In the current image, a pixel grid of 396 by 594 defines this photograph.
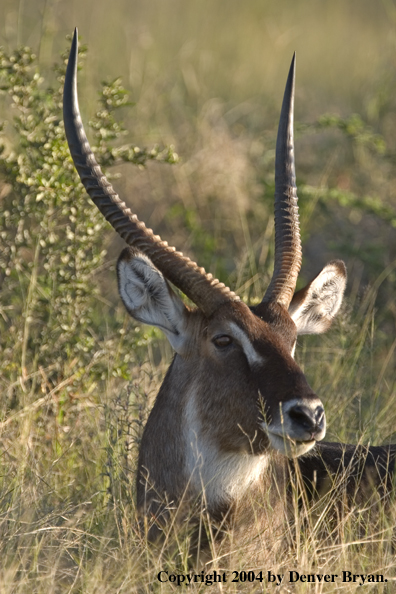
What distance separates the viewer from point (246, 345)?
12.4ft

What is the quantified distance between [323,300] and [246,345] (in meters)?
0.93

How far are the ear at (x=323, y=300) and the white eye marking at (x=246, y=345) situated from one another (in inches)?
25.7

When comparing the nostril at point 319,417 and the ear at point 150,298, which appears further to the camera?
the ear at point 150,298

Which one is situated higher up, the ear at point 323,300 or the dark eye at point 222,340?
the ear at point 323,300

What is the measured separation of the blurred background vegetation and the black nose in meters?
1.20

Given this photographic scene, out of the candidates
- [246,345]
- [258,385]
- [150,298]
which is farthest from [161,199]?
[258,385]

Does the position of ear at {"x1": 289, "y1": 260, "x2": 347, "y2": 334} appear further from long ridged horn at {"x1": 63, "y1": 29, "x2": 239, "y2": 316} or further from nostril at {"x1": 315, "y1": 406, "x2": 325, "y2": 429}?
nostril at {"x1": 315, "y1": 406, "x2": 325, "y2": 429}

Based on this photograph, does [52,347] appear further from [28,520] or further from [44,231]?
[28,520]

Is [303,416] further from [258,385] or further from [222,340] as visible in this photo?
[222,340]

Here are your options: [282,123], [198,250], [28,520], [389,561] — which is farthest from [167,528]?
[198,250]

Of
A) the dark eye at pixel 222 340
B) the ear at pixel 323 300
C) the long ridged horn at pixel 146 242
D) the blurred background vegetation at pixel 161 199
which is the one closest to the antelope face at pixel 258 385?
the dark eye at pixel 222 340

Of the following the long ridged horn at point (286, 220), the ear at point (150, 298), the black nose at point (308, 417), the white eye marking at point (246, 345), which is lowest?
the black nose at point (308, 417)

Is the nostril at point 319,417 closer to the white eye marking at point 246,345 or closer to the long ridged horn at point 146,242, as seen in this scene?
the white eye marking at point 246,345

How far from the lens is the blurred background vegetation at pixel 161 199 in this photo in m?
5.25
